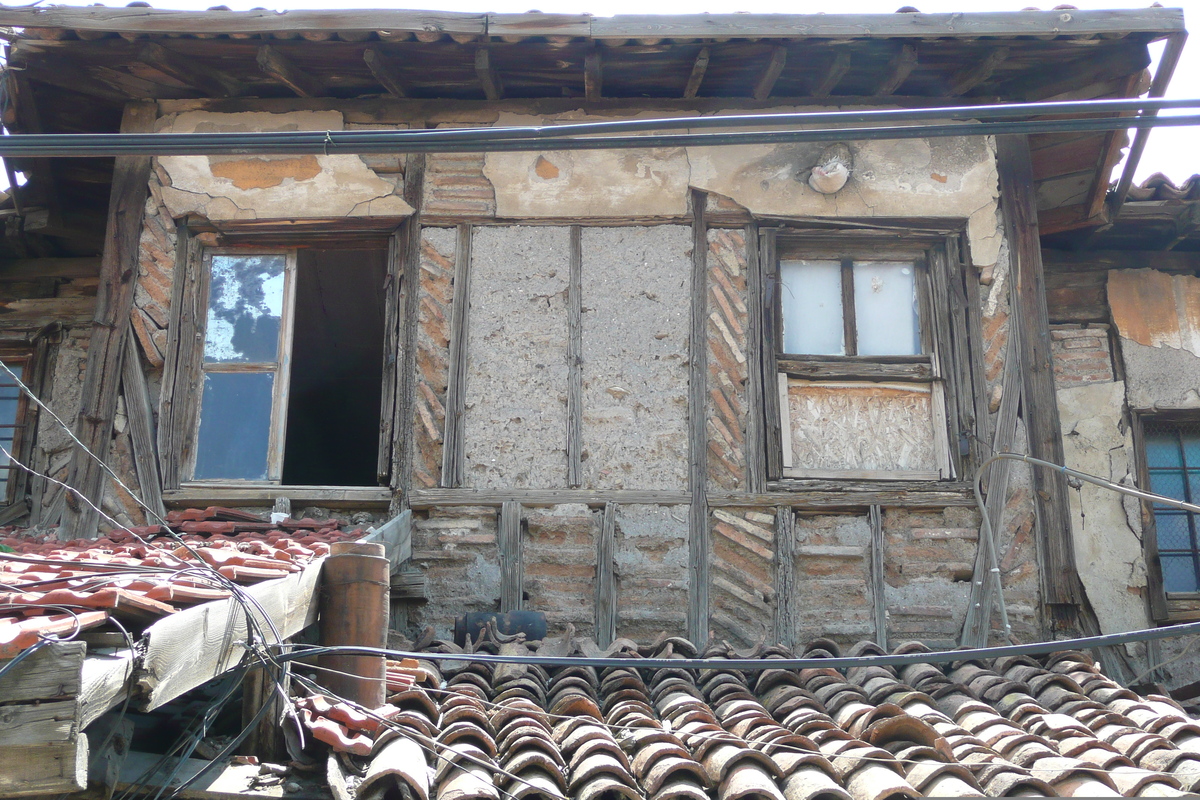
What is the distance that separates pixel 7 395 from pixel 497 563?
14.7ft

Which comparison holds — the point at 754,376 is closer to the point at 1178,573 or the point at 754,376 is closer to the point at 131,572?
the point at 1178,573

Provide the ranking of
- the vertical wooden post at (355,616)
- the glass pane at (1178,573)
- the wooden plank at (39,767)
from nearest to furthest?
the wooden plank at (39,767) < the vertical wooden post at (355,616) < the glass pane at (1178,573)

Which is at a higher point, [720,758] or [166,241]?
[166,241]

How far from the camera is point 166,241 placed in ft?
24.4

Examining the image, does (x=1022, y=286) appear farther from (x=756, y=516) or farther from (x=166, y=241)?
(x=166, y=241)

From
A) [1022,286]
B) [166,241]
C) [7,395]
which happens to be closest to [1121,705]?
[1022,286]

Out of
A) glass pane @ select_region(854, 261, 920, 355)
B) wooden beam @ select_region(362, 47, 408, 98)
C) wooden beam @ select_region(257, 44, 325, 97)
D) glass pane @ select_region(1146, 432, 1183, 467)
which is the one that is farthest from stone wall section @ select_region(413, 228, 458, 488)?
glass pane @ select_region(1146, 432, 1183, 467)

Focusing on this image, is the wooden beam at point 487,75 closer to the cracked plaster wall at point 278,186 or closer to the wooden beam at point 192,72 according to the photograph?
the cracked plaster wall at point 278,186

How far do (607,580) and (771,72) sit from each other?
11.1 feet

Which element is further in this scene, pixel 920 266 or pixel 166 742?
pixel 920 266

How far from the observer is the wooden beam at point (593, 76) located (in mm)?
6988

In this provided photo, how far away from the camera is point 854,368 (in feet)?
23.6

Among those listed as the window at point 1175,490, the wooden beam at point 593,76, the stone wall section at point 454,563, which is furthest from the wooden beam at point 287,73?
the window at point 1175,490

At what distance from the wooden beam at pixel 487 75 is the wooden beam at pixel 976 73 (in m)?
3.04
